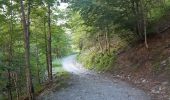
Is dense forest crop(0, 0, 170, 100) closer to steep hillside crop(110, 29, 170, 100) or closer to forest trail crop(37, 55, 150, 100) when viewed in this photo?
steep hillside crop(110, 29, 170, 100)

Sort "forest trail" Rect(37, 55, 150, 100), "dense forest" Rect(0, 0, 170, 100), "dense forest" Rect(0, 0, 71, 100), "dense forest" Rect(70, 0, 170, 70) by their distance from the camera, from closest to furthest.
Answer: "forest trail" Rect(37, 55, 150, 100) → "dense forest" Rect(0, 0, 71, 100) → "dense forest" Rect(0, 0, 170, 100) → "dense forest" Rect(70, 0, 170, 70)

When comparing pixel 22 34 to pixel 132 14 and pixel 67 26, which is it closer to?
pixel 67 26

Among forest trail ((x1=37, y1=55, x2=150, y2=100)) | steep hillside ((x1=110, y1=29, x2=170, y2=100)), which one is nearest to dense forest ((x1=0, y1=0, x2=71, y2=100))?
forest trail ((x1=37, y1=55, x2=150, y2=100))

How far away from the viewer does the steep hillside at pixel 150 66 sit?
15633 mm

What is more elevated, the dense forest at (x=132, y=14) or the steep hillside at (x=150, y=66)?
the dense forest at (x=132, y=14)

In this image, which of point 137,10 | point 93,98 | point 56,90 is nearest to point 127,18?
point 137,10

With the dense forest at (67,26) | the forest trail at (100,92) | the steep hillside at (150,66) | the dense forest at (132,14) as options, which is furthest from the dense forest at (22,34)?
the steep hillside at (150,66)

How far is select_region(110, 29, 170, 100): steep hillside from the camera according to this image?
1563cm

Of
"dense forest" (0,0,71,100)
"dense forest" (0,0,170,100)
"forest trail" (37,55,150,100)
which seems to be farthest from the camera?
"dense forest" (0,0,170,100)

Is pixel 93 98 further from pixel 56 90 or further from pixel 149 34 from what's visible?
pixel 149 34

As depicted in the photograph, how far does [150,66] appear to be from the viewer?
19.1 m

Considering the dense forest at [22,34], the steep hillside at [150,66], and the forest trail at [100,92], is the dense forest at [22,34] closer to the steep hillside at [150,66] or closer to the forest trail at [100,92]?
the forest trail at [100,92]

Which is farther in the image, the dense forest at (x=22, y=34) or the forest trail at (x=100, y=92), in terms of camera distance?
the dense forest at (x=22, y=34)

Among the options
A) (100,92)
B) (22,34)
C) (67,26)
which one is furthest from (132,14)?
(100,92)
